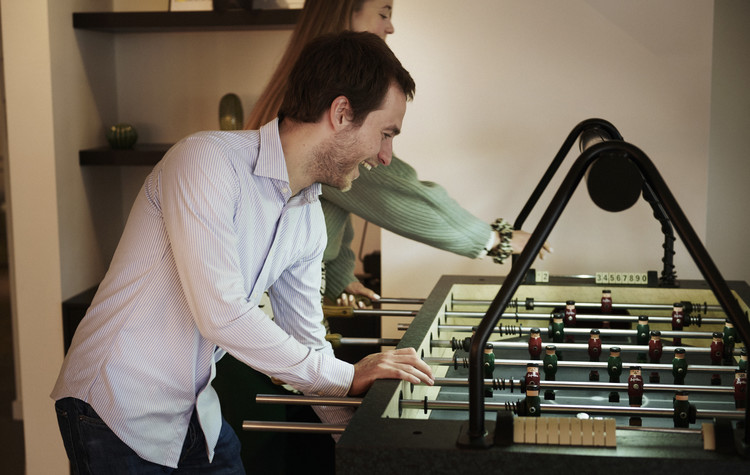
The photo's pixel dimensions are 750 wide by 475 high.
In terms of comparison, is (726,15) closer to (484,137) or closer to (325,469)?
(484,137)

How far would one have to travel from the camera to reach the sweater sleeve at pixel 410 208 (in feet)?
8.87

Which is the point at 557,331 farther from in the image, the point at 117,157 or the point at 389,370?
the point at 117,157

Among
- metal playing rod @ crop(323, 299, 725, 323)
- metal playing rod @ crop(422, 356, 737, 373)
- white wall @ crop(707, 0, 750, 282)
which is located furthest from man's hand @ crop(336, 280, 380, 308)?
white wall @ crop(707, 0, 750, 282)

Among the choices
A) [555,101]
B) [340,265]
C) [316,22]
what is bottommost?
[340,265]

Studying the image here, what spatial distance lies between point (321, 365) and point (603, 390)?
1.99 ft

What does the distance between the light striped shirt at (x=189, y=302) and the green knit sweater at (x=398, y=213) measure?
3.07 feet

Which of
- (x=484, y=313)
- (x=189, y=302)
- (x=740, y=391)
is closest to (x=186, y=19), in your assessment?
(x=484, y=313)

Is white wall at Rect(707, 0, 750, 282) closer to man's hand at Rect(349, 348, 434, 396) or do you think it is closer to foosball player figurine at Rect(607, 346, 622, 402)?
foosball player figurine at Rect(607, 346, 622, 402)

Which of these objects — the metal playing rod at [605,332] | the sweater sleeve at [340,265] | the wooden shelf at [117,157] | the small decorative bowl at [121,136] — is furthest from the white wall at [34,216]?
the metal playing rod at [605,332]

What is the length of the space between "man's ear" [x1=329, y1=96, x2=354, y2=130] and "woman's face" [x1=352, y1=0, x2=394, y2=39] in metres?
1.11

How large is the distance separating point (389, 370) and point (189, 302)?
39cm

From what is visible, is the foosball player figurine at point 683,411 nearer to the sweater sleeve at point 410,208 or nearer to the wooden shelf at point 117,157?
the sweater sleeve at point 410,208

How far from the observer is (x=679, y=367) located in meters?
1.87

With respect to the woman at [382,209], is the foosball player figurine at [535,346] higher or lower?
lower
